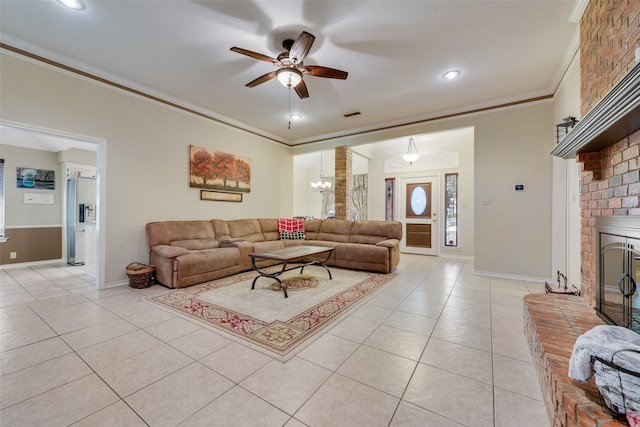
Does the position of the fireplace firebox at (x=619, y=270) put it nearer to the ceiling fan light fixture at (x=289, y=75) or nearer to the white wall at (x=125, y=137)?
the ceiling fan light fixture at (x=289, y=75)

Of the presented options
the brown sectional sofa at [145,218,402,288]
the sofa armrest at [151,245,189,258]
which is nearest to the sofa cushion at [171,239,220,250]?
the brown sectional sofa at [145,218,402,288]

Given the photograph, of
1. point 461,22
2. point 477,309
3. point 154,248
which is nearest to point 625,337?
point 477,309

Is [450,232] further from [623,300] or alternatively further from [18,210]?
[18,210]

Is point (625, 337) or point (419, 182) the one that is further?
point (419, 182)

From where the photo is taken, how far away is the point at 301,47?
2.36 meters

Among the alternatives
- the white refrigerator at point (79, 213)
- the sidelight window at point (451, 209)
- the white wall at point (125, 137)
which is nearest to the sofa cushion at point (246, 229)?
the white wall at point (125, 137)

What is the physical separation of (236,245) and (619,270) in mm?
4290

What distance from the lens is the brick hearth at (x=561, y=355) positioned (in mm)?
1030

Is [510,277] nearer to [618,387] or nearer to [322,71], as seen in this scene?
[618,387]

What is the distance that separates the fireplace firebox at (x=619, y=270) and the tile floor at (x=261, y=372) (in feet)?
2.05

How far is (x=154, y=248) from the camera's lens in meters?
3.71

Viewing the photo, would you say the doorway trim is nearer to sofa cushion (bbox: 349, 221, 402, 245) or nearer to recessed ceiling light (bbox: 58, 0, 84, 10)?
recessed ceiling light (bbox: 58, 0, 84, 10)

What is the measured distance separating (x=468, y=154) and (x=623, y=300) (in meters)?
5.02

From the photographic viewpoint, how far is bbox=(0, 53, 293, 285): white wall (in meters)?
2.88
